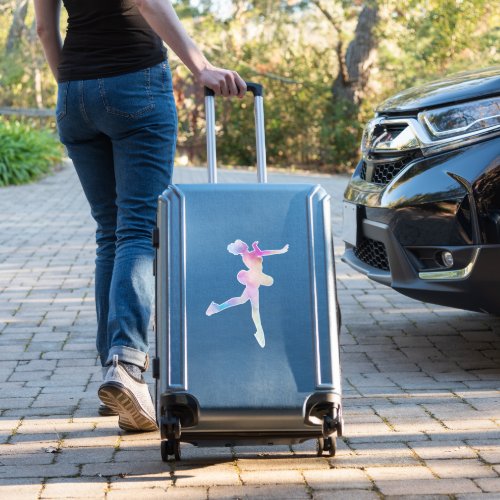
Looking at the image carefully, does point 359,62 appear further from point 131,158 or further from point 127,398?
point 127,398

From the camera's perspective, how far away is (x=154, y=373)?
131 inches

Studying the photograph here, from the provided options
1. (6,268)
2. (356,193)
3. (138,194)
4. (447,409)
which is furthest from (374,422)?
(6,268)

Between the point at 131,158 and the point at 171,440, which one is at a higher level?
the point at 131,158

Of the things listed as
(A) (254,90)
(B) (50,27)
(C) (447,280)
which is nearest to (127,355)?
(A) (254,90)

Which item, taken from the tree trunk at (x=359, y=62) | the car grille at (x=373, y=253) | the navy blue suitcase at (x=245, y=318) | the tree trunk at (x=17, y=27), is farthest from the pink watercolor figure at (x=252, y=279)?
the tree trunk at (x=17, y=27)

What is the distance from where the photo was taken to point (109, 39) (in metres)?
3.76

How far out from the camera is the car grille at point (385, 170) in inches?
196

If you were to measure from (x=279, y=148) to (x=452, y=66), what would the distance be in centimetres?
389

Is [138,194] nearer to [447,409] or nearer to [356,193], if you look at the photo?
[447,409]

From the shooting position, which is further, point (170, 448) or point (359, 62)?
point (359, 62)

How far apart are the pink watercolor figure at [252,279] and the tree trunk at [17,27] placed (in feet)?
75.7

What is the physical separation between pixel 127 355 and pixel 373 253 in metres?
1.92

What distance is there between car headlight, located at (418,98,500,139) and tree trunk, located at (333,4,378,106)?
16.2 metres

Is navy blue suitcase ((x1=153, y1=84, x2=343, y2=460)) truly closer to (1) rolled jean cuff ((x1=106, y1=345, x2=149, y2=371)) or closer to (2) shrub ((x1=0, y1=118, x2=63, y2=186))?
(1) rolled jean cuff ((x1=106, y1=345, x2=149, y2=371))
